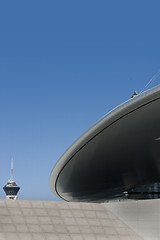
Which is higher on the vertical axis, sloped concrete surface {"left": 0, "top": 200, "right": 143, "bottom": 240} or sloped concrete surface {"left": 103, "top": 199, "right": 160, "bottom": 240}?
sloped concrete surface {"left": 0, "top": 200, "right": 143, "bottom": 240}

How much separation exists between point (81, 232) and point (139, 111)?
570 cm

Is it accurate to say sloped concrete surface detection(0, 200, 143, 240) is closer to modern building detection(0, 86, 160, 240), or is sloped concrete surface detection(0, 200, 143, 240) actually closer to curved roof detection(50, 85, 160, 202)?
modern building detection(0, 86, 160, 240)

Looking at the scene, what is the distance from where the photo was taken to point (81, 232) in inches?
682

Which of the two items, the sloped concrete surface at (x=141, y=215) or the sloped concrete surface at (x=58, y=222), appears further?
the sloped concrete surface at (x=141, y=215)

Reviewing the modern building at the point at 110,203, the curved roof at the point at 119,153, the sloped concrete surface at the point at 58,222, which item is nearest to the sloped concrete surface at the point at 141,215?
the modern building at the point at 110,203

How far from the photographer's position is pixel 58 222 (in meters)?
17.5

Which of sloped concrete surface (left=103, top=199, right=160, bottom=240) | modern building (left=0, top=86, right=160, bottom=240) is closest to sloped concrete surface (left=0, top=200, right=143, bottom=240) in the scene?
modern building (left=0, top=86, right=160, bottom=240)

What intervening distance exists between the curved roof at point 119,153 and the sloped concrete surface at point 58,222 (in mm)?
2654

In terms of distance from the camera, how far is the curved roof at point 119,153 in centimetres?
1638

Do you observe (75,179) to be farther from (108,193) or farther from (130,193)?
(108,193)

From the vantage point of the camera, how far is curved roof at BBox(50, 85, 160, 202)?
16375 millimetres

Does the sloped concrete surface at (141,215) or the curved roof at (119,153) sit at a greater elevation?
the curved roof at (119,153)

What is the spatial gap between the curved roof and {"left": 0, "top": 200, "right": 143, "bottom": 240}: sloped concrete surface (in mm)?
2654

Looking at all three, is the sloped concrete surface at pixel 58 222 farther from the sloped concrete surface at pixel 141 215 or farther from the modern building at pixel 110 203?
the sloped concrete surface at pixel 141 215
